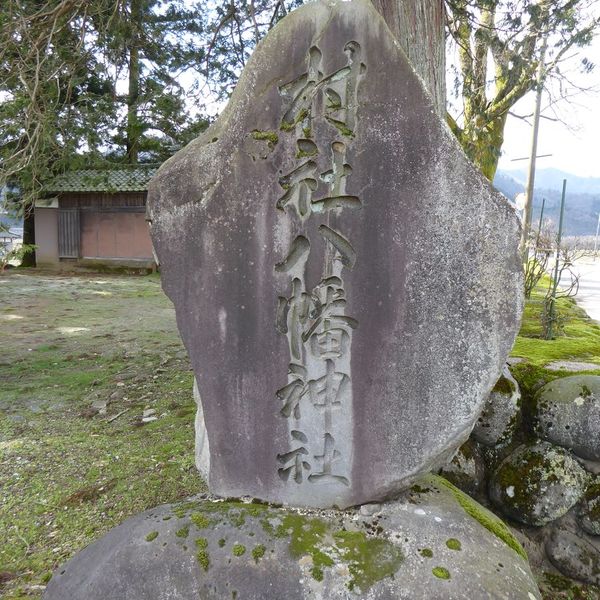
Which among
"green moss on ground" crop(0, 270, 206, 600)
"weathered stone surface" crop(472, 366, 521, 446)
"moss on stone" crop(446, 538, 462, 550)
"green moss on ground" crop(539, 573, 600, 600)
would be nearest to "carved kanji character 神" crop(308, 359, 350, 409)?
"moss on stone" crop(446, 538, 462, 550)

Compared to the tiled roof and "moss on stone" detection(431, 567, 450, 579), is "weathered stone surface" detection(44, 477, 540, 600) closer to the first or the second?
"moss on stone" detection(431, 567, 450, 579)

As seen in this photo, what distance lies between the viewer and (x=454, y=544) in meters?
2.12

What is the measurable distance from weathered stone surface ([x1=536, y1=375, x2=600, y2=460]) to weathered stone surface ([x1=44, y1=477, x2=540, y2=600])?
1.04 metres

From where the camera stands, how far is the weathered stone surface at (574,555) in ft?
9.73

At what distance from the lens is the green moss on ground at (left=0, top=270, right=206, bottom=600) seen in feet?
9.92

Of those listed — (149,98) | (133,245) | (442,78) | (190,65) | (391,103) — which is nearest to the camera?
(391,103)

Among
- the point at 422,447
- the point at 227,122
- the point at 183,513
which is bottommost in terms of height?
the point at 183,513

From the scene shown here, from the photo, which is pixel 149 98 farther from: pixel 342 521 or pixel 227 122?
pixel 342 521

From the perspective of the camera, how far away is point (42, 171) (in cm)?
547

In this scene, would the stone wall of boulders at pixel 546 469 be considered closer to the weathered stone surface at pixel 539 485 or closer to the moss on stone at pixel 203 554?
the weathered stone surface at pixel 539 485

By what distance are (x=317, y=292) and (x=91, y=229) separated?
54.1 feet

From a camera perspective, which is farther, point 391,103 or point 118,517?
point 118,517

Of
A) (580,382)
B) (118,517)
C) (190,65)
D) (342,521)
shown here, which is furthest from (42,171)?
(580,382)

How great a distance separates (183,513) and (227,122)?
1870 millimetres
